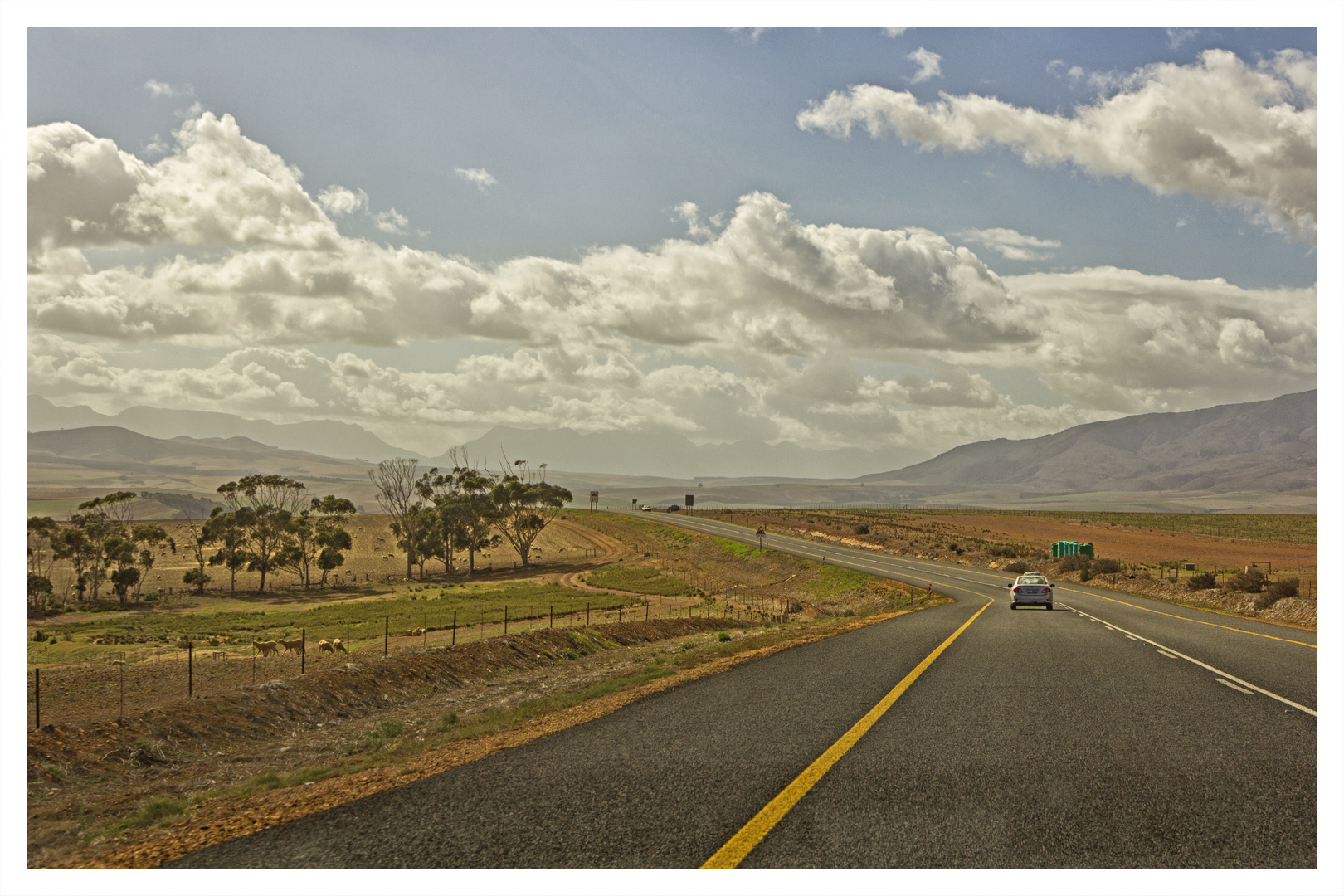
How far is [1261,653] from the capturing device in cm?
1753

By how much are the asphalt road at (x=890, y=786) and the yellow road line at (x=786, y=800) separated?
4 centimetres

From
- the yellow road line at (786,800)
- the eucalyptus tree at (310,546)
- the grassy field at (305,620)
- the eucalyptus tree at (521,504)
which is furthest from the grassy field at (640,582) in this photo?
the yellow road line at (786,800)

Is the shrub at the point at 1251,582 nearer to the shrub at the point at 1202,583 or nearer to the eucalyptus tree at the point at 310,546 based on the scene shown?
the shrub at the point at 1202,583

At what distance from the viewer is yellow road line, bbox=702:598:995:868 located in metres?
6.20

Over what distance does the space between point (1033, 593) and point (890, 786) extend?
3188 cm

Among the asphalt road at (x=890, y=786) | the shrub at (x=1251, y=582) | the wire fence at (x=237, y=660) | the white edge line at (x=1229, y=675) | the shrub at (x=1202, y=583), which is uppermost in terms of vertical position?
the asphalt road at (x=890, y=786)

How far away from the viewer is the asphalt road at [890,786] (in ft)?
21.0

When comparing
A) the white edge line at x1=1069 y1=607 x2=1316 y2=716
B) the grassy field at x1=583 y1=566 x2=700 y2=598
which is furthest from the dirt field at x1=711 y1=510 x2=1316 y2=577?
the white edge line at x1=1069 y1=607 x2=1316 y2=716

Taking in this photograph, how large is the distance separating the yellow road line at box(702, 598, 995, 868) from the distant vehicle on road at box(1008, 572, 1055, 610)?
2741cm

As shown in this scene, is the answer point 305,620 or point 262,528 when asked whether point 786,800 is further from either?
point 262,528

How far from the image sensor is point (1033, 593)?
35719mm

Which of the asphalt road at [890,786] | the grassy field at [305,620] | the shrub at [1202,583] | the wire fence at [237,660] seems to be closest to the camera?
the asphalt road at [890,786]
